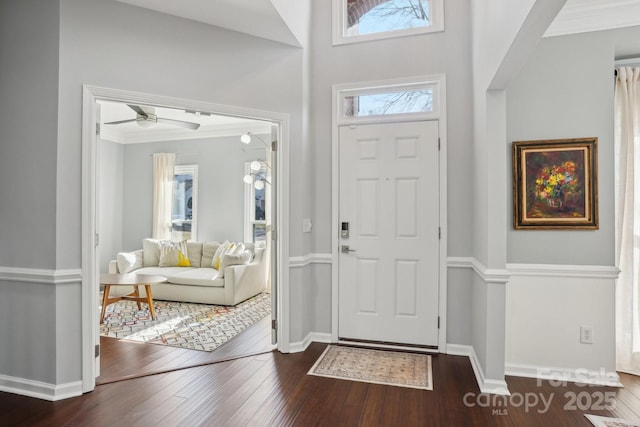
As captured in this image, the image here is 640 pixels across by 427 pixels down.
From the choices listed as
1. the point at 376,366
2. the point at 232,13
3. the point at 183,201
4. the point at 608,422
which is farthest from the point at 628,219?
the point at 183,201

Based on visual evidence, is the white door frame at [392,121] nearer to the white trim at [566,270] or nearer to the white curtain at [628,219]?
the white trim at [566,270]

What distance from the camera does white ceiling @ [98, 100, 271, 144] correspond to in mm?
5480

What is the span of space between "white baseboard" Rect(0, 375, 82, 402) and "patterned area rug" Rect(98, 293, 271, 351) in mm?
993

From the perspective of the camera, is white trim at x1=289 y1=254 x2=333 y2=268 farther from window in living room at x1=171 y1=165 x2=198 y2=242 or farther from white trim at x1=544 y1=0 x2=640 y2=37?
window in living room at x1=171 y1=165 x2=198 y2=242

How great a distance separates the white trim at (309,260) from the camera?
3178 mm

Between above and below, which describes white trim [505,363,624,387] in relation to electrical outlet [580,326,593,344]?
below

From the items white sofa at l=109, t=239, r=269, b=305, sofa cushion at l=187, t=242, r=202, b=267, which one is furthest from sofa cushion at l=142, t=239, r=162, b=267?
sofa cushion at l=187, t=242, r=202, b=267

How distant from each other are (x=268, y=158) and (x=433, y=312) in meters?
3.68

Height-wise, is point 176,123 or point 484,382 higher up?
point 176,123

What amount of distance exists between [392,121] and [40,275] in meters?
3.05

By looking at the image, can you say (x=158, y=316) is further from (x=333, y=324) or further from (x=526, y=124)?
(x=526, y=124)

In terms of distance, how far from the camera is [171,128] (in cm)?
617

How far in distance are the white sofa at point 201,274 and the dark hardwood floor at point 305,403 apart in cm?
204

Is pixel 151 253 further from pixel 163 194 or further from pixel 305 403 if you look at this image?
pixel 305 403
